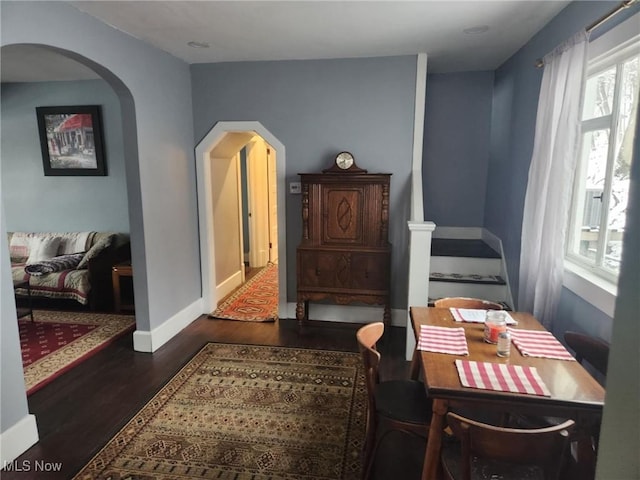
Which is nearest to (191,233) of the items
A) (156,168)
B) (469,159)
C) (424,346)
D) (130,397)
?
(156,168)

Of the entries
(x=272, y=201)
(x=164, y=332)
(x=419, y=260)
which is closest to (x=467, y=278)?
(x=419, y=260)

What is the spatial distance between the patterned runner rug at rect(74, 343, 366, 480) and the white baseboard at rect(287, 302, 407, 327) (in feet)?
2.86

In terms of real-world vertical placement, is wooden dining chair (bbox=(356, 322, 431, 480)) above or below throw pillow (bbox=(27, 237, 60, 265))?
below

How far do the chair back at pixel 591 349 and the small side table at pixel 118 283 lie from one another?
12.7 feet

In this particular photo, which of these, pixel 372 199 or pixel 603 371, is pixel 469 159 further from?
pixel 603 371

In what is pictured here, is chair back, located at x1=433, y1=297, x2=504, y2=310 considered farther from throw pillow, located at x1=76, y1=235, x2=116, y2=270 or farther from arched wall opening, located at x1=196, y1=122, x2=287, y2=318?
throw pillow, located at x1=76, y1=235, x2=116, y2=270

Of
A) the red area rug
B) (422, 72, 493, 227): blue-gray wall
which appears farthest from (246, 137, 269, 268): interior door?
(422, 72, 493, 227): blue-gray wall

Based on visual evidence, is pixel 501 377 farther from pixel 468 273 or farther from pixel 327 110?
pixel 327 110

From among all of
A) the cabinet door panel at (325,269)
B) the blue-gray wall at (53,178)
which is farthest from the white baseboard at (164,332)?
the blue-gray wall at (53,178)

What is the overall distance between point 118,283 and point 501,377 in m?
3.92

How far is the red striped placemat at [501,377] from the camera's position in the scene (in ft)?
5.03

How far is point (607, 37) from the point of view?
2105 mm

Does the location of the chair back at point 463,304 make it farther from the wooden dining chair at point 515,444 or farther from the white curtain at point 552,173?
the wooden dining chair at point 515,444

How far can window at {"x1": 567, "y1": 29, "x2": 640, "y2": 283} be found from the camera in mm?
2105
